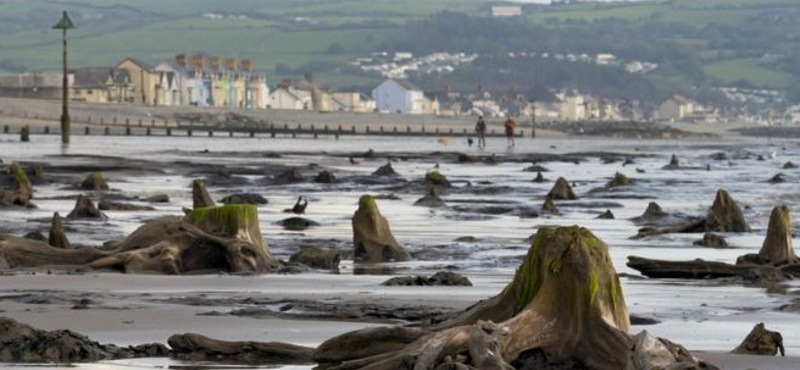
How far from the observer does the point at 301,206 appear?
29141 millimetres

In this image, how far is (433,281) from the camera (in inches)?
661

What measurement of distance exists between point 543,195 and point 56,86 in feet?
506

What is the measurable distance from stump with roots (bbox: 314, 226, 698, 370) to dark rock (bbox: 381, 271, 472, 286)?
6001mm

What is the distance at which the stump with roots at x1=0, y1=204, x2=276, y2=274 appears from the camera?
17.5m

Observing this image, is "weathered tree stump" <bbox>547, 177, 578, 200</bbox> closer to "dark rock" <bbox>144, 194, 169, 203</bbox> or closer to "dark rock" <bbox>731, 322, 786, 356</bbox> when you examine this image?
"dark rock" <bbox>144, 194, 169, 203</bbox>

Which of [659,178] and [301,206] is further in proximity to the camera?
[659,178]

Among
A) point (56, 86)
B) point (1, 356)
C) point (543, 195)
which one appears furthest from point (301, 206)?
point (56, 86)

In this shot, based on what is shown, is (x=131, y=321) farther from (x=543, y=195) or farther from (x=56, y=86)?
(x=56, y=86)

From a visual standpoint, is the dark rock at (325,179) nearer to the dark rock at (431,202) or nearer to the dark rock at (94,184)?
the dark rock at (94,184)

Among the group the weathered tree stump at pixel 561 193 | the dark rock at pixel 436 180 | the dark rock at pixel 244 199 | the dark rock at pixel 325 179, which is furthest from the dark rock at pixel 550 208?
the dark rock at pixel 325 179

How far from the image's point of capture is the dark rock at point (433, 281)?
16.7 metres

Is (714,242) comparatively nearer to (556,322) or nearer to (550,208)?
(550,208)

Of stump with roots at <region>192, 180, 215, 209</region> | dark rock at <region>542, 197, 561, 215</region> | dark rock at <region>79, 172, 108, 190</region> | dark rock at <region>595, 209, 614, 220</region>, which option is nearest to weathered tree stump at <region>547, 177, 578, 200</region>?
dark rock at <region>542, 197, 561, 215</region>

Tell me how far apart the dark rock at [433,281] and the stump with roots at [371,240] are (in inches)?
127
